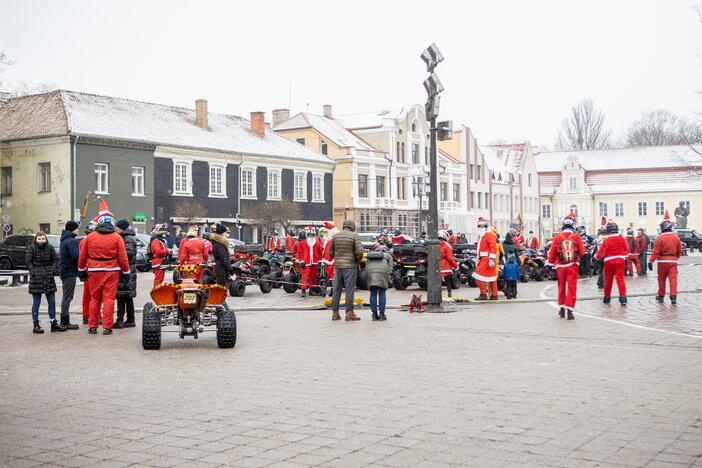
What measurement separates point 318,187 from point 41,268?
5127 centimetres

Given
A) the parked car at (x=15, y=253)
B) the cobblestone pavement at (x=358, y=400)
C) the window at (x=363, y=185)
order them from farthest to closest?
the window at (x=363, y=185) < the parked car at (x=15, y=253) < the cobblestone pavement at (x=358, y=400)

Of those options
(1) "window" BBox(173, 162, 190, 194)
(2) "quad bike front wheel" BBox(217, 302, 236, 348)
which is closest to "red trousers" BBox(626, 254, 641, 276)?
(2) "quad bike front wheel" BBox(217, 302, 236, 348)

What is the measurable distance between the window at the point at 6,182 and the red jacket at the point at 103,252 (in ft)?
137

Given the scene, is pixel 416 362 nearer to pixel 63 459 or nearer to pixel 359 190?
pixel 63 459

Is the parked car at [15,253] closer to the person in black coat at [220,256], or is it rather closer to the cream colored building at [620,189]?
the person in black coat at [220,256]

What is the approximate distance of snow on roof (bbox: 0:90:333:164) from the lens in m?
51.8

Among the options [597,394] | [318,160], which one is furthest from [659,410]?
[318,160]

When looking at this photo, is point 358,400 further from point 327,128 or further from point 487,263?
point 327,128

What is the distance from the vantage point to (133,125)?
5459 centimetres

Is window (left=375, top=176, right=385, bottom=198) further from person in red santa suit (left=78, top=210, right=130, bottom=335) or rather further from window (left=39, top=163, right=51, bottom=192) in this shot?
person in red santa suit (left=78, top=210, right=130, bottom=335)

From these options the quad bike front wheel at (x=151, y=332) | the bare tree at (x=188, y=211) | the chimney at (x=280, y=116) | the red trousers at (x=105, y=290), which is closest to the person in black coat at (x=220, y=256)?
the red trousers at (x=105, y=290)

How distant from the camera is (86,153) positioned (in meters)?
50.7

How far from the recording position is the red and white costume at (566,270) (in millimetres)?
16469

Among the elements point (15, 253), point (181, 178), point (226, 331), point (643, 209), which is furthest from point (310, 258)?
point (643, 209)
